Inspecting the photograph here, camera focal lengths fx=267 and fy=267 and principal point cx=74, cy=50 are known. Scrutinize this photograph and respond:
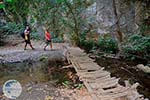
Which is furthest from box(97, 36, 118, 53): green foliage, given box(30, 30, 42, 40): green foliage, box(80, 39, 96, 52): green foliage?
box(30, 30, 42, 40): green foliage

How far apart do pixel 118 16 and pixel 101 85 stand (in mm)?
14247

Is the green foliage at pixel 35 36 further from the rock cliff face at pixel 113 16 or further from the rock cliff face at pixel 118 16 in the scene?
the rock cliff face at pixel 113 16

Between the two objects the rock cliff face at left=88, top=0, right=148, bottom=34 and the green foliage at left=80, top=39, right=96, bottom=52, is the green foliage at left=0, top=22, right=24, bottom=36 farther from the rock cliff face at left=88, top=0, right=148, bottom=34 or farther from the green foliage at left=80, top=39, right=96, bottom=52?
the green foliage at left=80, top=39, right=96, bottom=52

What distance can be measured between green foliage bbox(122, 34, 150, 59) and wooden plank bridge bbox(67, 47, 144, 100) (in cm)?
521

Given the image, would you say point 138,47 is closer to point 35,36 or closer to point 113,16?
point 113,16

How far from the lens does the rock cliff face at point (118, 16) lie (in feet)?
74.1

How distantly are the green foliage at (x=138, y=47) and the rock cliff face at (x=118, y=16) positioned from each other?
3.82 metres

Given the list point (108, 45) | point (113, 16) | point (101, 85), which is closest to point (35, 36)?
point (113, 16)

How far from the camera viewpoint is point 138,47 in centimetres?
1748

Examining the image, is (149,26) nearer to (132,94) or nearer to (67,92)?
(67,92)

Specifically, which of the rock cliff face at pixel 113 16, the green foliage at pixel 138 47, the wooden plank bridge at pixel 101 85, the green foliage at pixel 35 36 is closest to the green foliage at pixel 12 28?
the green foliage at pixel 35 36

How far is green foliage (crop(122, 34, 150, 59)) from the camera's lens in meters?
17.5

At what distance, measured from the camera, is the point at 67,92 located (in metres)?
10.8

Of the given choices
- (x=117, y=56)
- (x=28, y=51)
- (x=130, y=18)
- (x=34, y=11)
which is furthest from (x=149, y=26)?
(x=34, y=11)
